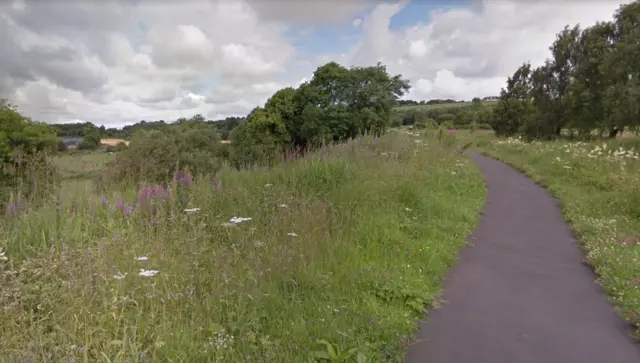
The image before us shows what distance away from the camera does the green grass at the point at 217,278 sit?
8.23ft

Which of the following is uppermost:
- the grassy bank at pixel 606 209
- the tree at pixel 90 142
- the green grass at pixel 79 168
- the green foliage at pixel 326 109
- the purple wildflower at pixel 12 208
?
the green foliage at pixel 326 109

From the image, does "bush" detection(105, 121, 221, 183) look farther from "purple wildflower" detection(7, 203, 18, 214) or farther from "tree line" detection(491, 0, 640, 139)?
"tree line" detection(491, 0, 640, 139)

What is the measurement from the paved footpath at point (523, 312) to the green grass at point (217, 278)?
Answer: 0.30 metres

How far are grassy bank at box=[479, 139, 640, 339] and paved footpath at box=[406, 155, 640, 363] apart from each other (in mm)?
195

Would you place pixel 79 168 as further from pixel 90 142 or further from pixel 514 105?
pixel 514 105

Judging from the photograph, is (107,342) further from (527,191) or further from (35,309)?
(527,191)

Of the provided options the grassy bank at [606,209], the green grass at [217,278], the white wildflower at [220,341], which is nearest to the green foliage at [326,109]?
the grassy bank at [606,209]

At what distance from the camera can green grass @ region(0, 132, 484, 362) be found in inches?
98.8

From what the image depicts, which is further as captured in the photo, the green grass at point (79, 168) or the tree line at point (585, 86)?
the tree line at point (585, 86)

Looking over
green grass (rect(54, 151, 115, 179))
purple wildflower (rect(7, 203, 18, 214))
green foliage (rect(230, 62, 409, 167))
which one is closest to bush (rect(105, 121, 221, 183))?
green foliage (rect(230, 62, 409, 167))

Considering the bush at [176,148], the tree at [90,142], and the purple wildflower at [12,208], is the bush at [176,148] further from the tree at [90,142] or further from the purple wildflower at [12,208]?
the purple wildflower at [12,208]

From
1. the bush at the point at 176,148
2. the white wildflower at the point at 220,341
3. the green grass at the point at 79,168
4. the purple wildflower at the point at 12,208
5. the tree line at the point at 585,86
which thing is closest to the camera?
the white wildflower at the point at 220,341

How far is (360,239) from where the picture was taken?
15.8 feet

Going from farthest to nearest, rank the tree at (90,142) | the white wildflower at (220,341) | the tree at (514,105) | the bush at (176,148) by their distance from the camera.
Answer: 1. the tree at (514,105)
2. the bush at (176,148)
3. the tree at (90,142)
4. the white wildflower at (220,341)
